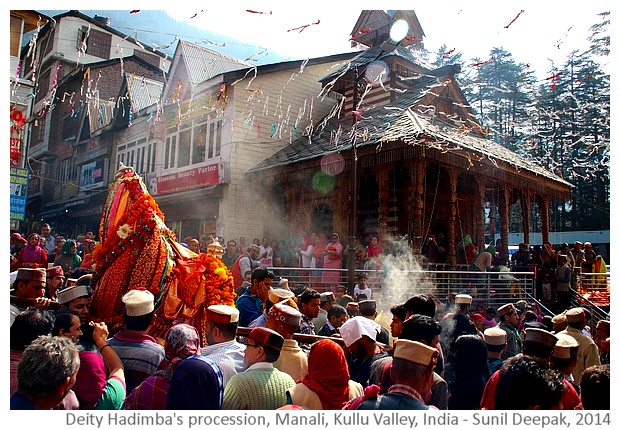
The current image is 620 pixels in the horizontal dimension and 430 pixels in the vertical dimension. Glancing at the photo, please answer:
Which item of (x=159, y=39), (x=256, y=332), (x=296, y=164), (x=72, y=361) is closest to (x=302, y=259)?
(x=296, y=164)

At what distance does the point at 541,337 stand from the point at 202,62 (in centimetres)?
1830

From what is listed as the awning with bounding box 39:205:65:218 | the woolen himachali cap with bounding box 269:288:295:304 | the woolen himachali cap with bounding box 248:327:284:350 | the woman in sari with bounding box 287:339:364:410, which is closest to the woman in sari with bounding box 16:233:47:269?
the woolen himachali cap with bounding box 269:288:295:304

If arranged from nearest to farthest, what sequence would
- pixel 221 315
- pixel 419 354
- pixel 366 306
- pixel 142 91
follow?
pixel 419 354
pixel 221 315
pixel 366 306
pixel 142 91

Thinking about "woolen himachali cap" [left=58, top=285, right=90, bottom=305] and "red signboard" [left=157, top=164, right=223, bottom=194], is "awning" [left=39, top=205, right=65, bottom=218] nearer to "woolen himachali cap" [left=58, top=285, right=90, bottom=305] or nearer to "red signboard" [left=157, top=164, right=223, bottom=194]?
"red signboard" [left=157, top=164, right=223, bottom=194]

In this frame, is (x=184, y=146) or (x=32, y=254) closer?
(x=32, y=254)

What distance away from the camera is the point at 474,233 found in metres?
16.3

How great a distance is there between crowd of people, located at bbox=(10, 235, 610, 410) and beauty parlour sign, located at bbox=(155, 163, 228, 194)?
12020mm

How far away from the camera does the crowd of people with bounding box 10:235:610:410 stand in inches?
98.8

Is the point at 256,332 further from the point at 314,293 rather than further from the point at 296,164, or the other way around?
the point at 296,164

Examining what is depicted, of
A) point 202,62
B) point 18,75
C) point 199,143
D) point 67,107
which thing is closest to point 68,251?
point 199,143

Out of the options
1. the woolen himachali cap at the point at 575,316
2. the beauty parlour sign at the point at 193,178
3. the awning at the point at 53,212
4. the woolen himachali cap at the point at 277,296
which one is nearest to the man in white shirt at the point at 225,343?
the woolen himachali cap at the point at 277,296

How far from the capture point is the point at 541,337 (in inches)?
129

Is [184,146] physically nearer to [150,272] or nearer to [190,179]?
[190,179]
